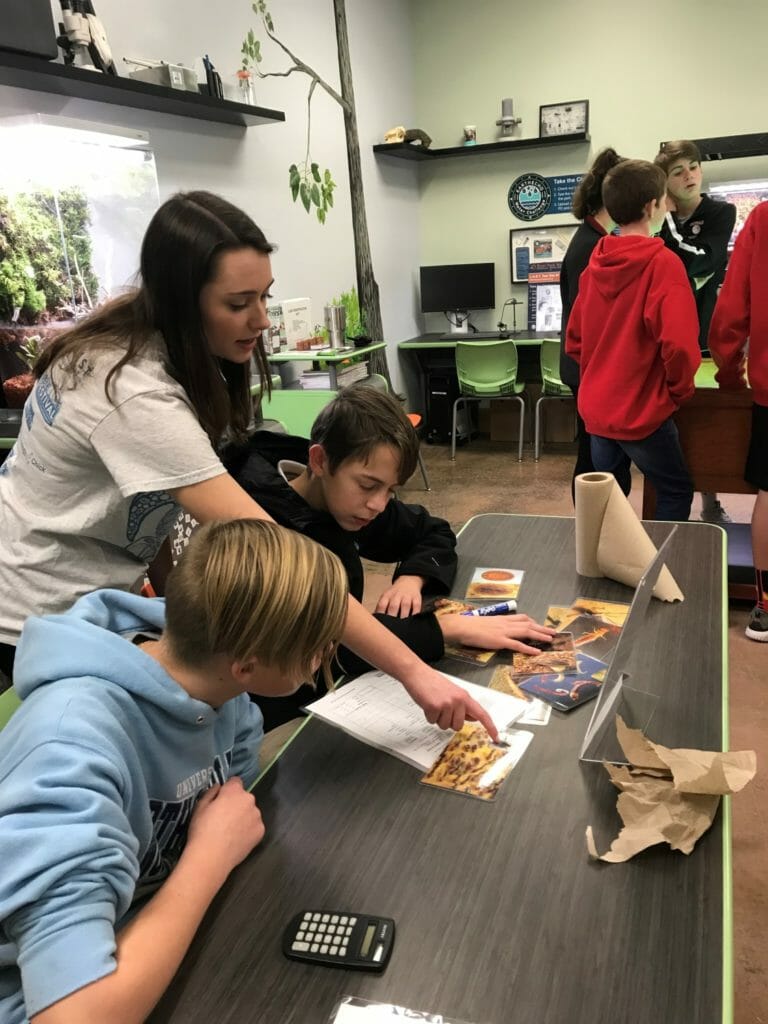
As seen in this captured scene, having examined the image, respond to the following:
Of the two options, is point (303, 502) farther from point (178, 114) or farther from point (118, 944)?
point (178, 114)

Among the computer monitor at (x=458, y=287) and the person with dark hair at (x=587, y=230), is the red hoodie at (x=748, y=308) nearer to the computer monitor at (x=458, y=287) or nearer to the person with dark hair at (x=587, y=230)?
the person with dark hair at (x=587, y=230)

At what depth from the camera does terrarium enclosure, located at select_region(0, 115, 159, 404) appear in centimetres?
238

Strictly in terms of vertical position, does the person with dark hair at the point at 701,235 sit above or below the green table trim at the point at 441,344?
above

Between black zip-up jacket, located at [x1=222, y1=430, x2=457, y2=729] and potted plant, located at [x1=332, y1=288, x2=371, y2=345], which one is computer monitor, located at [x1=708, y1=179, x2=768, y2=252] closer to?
potted plant, located at [x1=332, y1=288, x2=371, y2=345]

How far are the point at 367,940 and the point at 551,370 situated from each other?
4426 millimetres

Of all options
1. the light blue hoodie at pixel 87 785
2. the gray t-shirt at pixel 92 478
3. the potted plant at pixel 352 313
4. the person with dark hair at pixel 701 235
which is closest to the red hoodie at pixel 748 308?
the person with dark hair at pixel 701 235

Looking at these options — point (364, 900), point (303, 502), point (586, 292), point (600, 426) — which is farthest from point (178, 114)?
point (364, 900)

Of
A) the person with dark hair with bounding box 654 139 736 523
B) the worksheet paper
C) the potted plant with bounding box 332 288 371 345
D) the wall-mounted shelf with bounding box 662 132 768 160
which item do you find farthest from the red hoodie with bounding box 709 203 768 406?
the wall-mounted shelf with bounding box 662 132 768 160

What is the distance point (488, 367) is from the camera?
4.88 m

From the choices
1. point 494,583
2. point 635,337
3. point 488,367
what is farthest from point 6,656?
point 488,367

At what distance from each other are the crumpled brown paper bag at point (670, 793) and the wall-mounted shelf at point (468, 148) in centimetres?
481

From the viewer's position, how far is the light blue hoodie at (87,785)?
0.61 m

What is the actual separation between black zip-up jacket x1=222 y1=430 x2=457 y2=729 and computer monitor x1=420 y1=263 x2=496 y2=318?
421 centimetres

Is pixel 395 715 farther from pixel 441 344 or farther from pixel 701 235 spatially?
pixel 441 344
